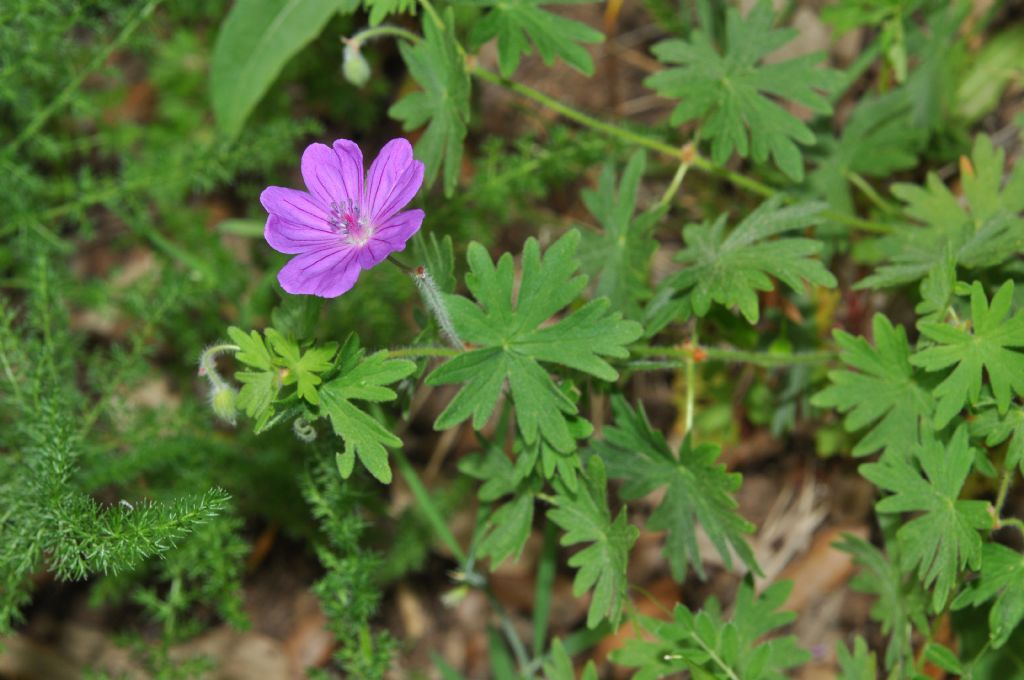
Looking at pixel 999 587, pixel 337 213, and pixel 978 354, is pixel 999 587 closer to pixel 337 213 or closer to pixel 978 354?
pixel 978 354

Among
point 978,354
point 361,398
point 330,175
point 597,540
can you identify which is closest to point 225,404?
point 361,398

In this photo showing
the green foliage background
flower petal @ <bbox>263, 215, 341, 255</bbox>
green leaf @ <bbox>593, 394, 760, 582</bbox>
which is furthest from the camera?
green leaf @ <bbox>593, 394, 760, 582</bbox>

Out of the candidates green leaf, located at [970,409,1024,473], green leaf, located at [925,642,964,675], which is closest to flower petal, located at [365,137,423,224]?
green leaf, located at [970,409,1024,473]

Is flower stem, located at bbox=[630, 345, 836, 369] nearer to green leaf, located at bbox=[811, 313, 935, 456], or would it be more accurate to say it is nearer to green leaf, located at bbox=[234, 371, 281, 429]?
green leaf, located at bbox=[811, 313, 935, 456]

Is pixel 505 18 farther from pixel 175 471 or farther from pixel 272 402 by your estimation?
pixel 175 471

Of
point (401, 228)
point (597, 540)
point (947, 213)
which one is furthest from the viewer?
point (947, 213)

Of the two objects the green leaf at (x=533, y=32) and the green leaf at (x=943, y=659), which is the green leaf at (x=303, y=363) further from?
the green leaf at (x=943, y=659)

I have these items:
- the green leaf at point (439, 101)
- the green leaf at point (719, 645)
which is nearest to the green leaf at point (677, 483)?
the green leaf at point (719, 645)
